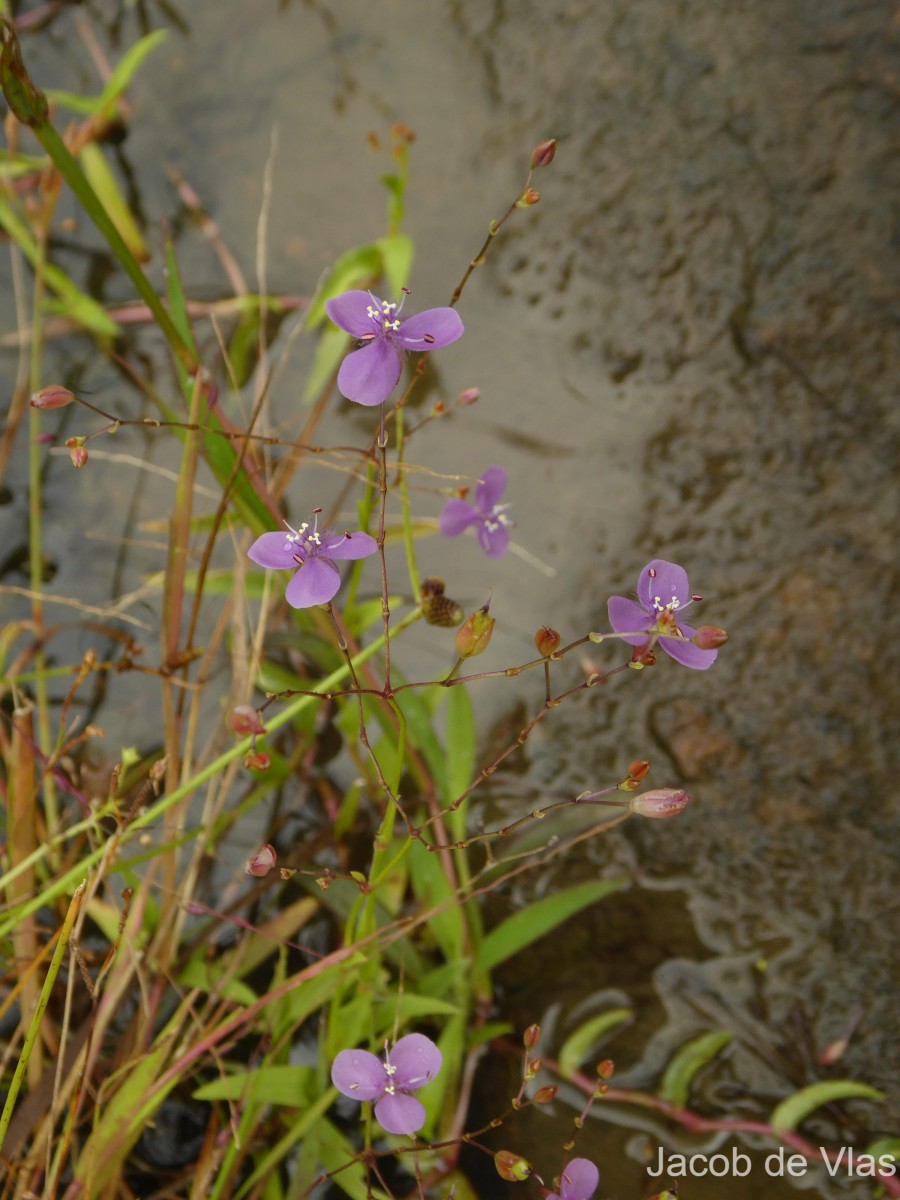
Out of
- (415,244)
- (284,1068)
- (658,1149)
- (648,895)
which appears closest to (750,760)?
(648,895)

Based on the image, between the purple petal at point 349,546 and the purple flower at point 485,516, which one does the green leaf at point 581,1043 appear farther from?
the purple petal at point 349,546

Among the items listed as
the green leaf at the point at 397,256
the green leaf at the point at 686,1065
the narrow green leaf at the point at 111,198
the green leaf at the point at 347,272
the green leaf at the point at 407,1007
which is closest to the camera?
the green leaf at the point at 407,1007

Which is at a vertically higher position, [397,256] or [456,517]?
[397,256]

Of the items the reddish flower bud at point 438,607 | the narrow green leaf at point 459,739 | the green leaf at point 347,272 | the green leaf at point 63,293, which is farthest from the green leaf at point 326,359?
the reddish flower bud at point 438,607

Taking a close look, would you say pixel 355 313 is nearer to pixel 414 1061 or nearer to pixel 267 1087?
pixel 414 1061

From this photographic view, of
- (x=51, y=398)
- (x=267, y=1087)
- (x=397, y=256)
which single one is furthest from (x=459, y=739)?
(x=397, y=256)

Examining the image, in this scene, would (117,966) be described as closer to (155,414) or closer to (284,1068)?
(284,1068)

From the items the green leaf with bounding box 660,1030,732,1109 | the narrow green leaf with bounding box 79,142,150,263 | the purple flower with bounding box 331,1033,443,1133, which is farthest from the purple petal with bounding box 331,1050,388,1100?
the narrow green leaf with bounding box 79,142,150,263
